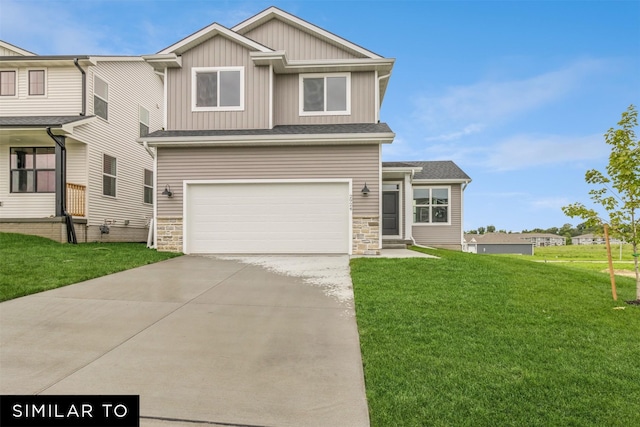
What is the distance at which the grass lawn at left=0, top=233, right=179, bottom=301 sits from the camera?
241 inches

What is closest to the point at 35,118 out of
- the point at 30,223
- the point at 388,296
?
the point at 30,223

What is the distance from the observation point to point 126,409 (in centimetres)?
271

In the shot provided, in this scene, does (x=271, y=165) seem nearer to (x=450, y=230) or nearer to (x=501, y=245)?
(x=450, y=230)

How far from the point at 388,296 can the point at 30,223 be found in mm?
12695

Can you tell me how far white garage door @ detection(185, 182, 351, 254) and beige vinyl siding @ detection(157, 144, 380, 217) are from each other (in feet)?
1.00

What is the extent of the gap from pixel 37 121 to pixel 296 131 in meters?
9.02

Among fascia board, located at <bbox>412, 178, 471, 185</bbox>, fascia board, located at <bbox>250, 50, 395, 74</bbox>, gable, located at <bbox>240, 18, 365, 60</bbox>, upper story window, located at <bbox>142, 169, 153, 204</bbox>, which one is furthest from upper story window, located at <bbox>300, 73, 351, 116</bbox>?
upper story window, located at <bbox>142, 169, 153, 204</bbox>

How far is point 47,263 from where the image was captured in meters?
7.90

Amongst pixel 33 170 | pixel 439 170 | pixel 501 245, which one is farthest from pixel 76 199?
pixel 501 245

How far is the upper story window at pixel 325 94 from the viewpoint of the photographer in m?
11.9

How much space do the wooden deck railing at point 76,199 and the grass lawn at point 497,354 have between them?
37.4 feet

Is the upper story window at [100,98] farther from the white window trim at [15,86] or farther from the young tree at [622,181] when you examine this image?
the young tree at [622,181]

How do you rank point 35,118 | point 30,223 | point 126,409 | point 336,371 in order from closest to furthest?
point 126,409
point 336,371
point 30,223
point 35,118

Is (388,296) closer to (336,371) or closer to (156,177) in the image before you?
(336,371)
